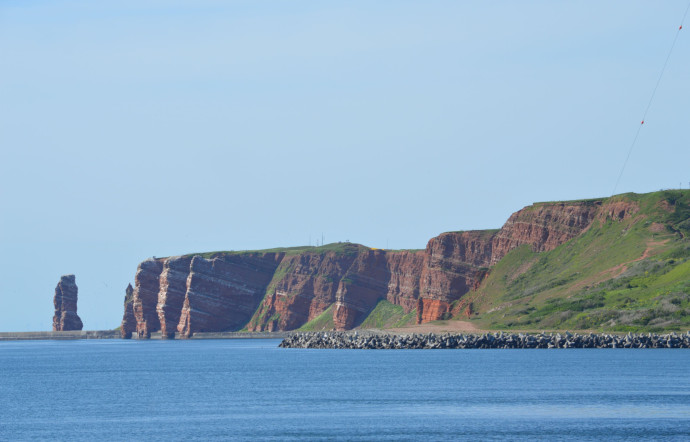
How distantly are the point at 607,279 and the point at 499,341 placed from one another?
95.4 feet

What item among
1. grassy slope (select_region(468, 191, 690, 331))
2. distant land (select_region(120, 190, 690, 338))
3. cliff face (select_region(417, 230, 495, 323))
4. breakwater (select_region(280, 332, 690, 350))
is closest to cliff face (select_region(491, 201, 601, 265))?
distant land (select_region(120, 190, 690, 338))

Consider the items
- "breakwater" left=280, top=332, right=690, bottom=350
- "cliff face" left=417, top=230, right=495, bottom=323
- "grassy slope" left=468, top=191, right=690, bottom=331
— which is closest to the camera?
"breakwater" left=280, top=332, right=690, bottom=350

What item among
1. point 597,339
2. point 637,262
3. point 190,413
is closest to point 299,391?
point 190,413

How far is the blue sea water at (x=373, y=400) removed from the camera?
54.6 metres

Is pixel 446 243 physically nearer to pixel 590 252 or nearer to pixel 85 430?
pixel 590 252

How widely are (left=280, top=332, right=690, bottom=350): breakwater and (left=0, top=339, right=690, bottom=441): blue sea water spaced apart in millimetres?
6401

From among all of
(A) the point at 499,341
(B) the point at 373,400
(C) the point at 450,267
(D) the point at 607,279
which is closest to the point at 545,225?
(C) the point at 450,267

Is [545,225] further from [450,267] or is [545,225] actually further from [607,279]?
[607,279]

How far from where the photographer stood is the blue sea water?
54562mm

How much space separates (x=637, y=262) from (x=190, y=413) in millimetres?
100465

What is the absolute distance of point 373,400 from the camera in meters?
68.6

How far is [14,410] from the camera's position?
226ft

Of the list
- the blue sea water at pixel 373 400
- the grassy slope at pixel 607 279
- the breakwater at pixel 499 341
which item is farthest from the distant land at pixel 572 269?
the blue sea water at pixel 373 400

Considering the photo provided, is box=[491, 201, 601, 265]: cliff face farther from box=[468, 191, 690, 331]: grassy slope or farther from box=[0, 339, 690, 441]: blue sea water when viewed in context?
box=[0, 339, 690, 441]: blue sea water
